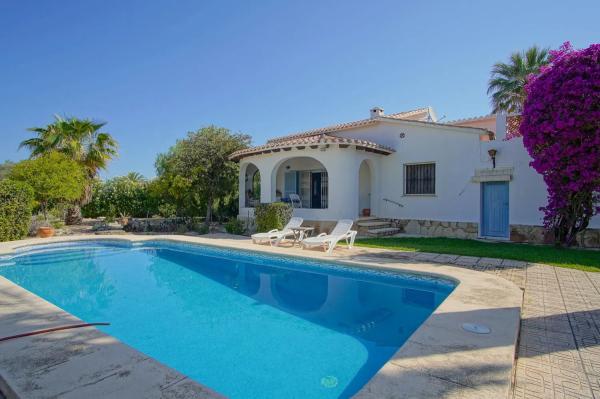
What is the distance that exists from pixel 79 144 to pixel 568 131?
84.2 ft

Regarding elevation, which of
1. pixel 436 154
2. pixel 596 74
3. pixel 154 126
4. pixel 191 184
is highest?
pixel 154 126

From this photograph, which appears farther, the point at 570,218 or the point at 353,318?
the point at 570,218

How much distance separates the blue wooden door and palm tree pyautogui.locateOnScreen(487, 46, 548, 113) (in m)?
9.73

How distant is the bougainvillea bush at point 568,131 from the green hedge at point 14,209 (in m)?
22.2

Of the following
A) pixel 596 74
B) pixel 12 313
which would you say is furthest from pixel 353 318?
pixel 596 74

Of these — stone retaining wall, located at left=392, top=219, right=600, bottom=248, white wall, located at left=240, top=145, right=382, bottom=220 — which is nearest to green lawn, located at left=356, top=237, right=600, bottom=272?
stone retaining wall, located at left=392, top=219, right=600, bottom=248

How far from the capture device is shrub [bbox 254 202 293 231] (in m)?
15.8

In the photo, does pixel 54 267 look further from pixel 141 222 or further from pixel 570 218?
pixel 570 218

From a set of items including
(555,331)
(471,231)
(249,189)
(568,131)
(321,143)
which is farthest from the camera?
(249,189)

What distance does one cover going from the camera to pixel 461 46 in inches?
567

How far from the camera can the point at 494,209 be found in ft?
49.3

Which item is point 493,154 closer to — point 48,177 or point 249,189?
point 249,189

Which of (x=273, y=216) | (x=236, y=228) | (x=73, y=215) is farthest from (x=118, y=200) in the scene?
(x=273, y=216)

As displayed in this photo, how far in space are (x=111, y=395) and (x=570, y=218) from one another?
1506cm
